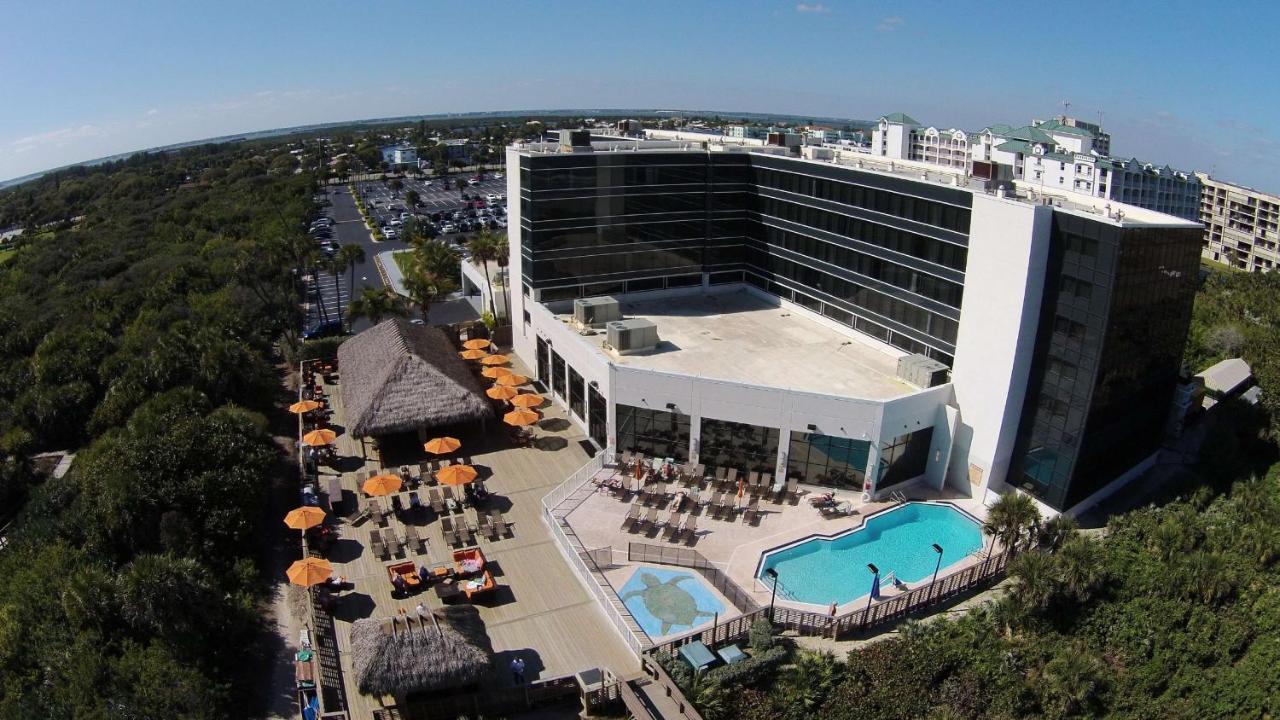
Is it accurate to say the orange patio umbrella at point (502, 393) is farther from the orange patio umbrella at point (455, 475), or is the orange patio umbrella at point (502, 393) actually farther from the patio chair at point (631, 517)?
the patio chair at point (631, 517)

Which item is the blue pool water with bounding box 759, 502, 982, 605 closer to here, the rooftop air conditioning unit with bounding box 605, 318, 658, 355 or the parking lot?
the rooftop air conditioning unit with bounding box 605, 318, 658, 355

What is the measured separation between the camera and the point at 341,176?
17725 cm

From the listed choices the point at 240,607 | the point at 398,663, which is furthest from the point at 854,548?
the point at 240,607

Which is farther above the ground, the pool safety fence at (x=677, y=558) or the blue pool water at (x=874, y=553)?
the pool safety fence at (x=677, y=558)

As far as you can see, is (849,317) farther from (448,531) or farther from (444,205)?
(444,205)

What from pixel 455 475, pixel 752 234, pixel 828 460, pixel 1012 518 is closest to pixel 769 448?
pixel 828 460

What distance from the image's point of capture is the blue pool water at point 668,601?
85.9ft

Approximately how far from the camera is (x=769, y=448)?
34938mm

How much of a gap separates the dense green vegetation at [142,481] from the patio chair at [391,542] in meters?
4.81

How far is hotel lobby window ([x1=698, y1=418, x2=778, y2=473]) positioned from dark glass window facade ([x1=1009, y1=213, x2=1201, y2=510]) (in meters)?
10.8

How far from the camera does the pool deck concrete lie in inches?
1142

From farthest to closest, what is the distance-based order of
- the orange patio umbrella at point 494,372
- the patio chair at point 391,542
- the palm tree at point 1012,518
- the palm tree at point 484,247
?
1. the palm tree at point 484,247
2. the orange patio umbrella at point 494,372
3. the patio chair at point 391,542
4. the palm tree at point 1012,518

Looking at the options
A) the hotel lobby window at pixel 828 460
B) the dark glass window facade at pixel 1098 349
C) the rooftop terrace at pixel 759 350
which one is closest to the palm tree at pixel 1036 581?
the dark glass window facade at pixel 1098 349

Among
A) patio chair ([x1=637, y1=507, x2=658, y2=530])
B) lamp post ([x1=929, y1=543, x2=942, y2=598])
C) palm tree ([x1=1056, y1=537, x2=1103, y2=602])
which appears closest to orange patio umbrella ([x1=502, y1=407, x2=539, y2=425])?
patio chair ([x1=637, y1=507, x2=658, y2=530])
